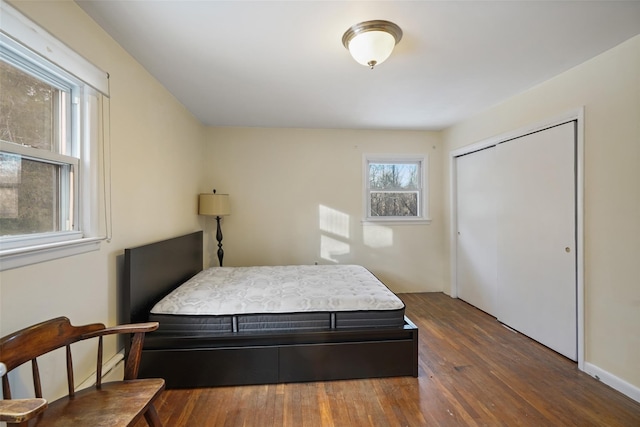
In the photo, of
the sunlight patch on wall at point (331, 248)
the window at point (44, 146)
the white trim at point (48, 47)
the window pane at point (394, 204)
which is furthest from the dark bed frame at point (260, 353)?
the window pane at point (394, 204)

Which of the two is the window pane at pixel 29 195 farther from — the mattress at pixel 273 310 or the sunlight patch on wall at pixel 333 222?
the sunlight patch on wall at pixel 333 222

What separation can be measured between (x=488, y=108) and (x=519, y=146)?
666 millimetres

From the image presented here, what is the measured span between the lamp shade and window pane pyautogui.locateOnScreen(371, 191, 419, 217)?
83.3 inches

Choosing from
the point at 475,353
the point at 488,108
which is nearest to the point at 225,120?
the point at 488,108

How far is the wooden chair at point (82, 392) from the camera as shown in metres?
1.13

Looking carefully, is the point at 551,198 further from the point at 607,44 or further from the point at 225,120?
the point at 225,120

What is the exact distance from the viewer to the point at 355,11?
162cm

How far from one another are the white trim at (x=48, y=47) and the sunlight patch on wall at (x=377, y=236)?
326 cm

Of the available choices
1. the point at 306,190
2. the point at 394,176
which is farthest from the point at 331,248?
the point at 394,176

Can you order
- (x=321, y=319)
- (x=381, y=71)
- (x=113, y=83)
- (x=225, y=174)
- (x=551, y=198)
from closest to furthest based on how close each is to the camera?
(x=113, y=83) < (x=321, y=319) < (x=381, y=71) < (x=551, y=198) < (x=225, y=174)

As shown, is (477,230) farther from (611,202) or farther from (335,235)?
(335,235)

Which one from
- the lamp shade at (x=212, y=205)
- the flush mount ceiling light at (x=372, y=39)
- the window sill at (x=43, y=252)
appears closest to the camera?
the window sill at (x=43, y=252)

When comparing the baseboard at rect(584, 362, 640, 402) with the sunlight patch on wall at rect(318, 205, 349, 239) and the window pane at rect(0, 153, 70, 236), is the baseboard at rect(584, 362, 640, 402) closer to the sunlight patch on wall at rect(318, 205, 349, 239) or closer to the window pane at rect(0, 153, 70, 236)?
the sunlight patch on wall at rect(318, 205, 349, 239)

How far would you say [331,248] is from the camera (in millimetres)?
4090
